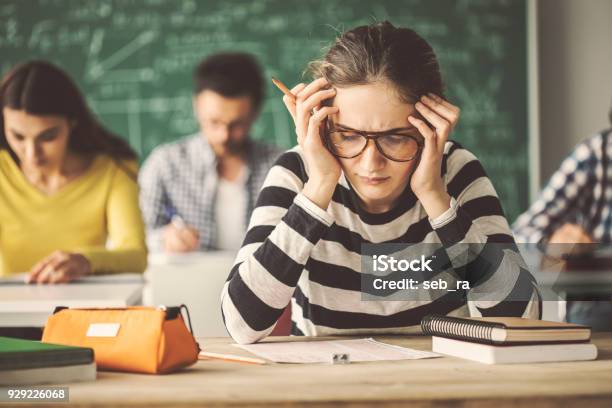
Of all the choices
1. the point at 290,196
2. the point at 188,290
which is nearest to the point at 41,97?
the point at 188,290

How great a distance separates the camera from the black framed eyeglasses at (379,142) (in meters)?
1.41

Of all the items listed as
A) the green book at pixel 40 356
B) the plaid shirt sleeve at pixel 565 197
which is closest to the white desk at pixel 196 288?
the plaid shirt sleeve at pixel 565 197

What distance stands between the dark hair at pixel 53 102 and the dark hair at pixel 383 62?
53.1 inches

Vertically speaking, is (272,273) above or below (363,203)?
below

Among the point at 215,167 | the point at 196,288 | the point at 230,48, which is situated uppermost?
the point at 230,48

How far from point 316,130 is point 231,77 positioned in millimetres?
2757

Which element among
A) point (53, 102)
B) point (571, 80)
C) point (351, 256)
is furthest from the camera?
point (571, 80)

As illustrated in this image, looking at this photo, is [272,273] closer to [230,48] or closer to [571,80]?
[230,48]

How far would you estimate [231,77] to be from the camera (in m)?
4.12

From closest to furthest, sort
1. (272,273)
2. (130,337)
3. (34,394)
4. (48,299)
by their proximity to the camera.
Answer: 1. (34,394)
2. (130,337)
3. (272,273)
4. (48,299)

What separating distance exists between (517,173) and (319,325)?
3.07m

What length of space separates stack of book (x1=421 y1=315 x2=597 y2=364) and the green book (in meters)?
0.52

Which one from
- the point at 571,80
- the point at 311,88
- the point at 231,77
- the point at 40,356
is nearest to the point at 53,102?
the point at 311,88

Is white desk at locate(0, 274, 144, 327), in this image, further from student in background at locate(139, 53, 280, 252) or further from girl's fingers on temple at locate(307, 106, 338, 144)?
student in background at locate(139, 53, 280, 252)
